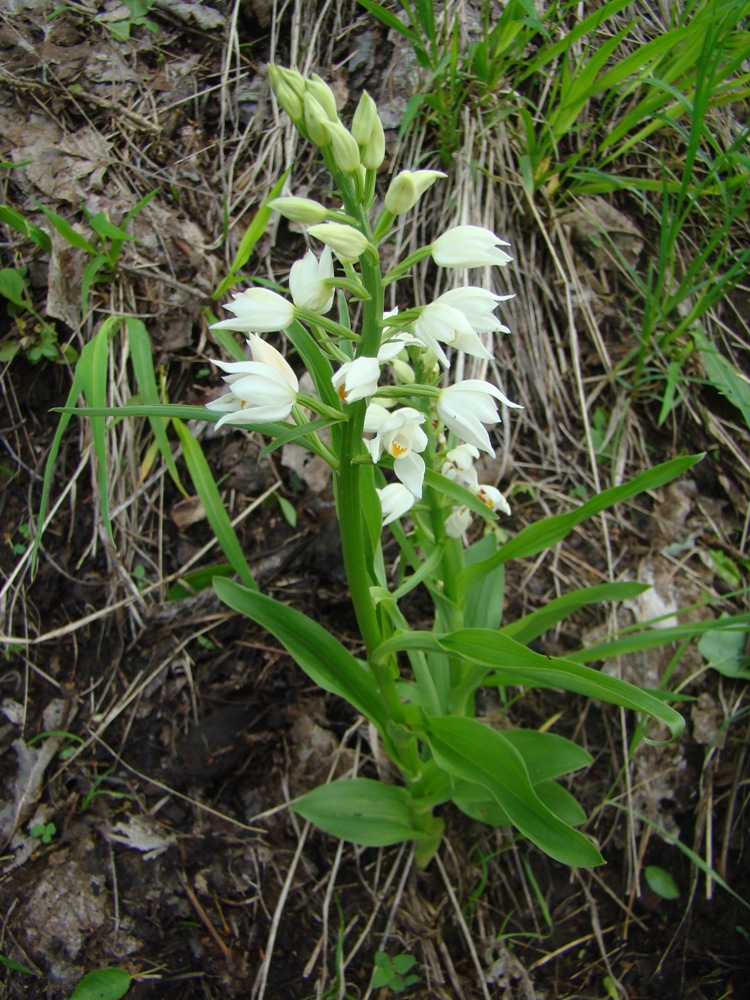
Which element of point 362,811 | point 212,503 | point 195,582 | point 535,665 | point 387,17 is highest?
point 387,17

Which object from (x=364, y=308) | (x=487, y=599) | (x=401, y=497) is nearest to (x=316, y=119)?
(x=364, y=308)

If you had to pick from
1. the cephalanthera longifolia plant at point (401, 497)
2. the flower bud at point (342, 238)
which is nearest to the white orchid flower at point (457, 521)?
the cephalanthera longifolia plant at point (401, 497)

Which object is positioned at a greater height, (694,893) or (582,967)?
(694,893)

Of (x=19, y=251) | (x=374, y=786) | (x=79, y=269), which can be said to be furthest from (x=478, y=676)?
(x=19, y=251)

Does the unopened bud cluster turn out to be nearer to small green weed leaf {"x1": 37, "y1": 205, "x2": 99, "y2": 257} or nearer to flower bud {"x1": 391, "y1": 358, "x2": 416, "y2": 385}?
flower bud {"x1": 391, "y1": 358, "x2": 416, "y2": 385}

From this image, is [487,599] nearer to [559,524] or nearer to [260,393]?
[559,524]

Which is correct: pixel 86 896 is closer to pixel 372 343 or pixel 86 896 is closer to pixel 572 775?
pixel 572 775

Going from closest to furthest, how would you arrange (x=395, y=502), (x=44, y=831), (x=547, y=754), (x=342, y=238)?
1. (x=342, y=238)
2. (x=395, y=502)
3. (x=547, y=754)
4. (x=44, y=831)
